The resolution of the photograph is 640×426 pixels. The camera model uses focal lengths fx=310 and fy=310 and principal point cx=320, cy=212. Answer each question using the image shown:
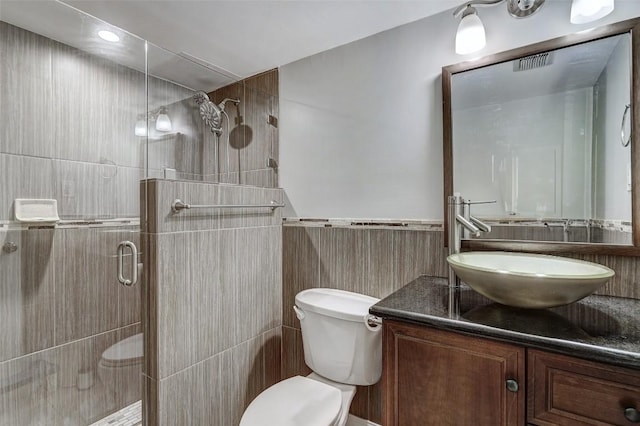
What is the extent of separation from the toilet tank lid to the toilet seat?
1.15ft

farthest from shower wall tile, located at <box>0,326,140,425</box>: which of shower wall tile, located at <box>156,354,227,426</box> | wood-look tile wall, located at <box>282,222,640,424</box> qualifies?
wood-look tile wall, located at <box>282,222,640,424</box>

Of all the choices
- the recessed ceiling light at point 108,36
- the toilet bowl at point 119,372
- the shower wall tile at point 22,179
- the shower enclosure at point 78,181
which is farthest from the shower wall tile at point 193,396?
the recessed ceiling light at point 108,36

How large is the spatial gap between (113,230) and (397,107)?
173cm

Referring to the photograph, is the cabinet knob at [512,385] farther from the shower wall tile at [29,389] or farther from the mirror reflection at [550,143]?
the shower wall tile at [29,389]

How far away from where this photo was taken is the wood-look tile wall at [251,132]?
191cm

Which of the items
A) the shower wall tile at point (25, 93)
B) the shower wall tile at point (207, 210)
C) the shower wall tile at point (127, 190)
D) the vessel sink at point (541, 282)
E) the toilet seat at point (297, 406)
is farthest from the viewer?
the shower wall tile at point (127, 190)

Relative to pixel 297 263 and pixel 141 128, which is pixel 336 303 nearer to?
pixel 297 263

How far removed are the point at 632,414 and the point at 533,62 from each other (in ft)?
4.23

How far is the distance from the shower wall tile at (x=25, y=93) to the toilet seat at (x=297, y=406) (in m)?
1.67

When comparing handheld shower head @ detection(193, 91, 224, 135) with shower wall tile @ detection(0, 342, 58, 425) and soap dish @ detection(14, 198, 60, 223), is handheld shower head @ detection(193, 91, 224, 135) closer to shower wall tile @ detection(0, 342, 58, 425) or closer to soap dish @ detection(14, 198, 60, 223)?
soap dish @ detection(14, 198, 60, 223)

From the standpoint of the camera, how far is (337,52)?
1.87 metres

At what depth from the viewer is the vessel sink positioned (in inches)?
35.1

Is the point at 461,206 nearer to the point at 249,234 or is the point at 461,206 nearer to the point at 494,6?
the point at 494,6

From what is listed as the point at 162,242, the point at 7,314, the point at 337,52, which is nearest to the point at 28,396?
the point at 7,314
